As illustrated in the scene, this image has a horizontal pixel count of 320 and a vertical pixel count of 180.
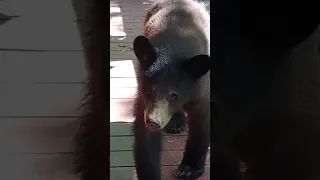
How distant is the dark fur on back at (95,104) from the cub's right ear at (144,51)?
0.24 ft

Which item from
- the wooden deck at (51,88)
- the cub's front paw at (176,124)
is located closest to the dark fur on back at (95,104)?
the wooden deck at (51,88)

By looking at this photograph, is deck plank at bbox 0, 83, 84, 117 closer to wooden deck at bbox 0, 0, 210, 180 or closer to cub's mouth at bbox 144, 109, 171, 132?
wooden deck at bbox 0, 0, 210, 180

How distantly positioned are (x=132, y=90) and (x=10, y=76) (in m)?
0.27

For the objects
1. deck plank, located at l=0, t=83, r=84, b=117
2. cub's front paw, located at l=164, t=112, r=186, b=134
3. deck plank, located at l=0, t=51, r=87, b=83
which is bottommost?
cub's front paw, located at l=164, t=112, r=186, b=134

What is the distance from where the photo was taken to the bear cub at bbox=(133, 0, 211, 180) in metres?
1.15

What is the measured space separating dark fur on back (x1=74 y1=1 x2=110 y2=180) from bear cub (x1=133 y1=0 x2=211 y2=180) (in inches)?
2.8

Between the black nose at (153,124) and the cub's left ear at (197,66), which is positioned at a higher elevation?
the cub's left ear at (197,66)

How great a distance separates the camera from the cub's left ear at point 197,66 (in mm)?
1148

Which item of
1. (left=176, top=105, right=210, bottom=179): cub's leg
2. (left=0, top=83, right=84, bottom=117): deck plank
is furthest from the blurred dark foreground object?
(left=0, top=83, right=84, bottom=117): deck plank

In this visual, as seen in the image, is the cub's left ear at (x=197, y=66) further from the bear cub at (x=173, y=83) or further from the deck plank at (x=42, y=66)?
the deck plank at (x=42, y=66)

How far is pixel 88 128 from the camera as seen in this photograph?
1.22m

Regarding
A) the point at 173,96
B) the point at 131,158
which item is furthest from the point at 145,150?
the point at 173,96

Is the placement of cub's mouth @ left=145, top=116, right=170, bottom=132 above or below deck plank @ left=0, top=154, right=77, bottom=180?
above

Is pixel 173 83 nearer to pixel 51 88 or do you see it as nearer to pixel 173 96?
pixel 173 96
